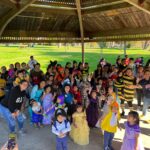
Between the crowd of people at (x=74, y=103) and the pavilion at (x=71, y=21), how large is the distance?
252 cm

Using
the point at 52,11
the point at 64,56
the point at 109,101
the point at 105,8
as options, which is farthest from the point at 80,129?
the point at 64,56

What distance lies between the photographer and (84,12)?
12969 mm

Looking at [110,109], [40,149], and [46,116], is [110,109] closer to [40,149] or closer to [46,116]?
[40,149]

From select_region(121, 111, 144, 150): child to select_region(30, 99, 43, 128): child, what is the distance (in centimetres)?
273

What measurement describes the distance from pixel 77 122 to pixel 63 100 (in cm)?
79

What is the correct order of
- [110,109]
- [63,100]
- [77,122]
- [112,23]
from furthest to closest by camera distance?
[112,23], [63,100], [77,122], [110,109]

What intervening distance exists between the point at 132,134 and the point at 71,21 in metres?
9.79

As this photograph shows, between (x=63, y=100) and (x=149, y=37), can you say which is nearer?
(x=63, y=100)

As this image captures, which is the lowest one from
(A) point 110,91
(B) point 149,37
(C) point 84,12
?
(A) point 110,91

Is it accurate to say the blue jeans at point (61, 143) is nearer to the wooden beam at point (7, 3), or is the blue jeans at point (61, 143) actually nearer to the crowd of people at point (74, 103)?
the crowd of people at point (74, 103)

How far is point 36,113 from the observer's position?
24.4 feet

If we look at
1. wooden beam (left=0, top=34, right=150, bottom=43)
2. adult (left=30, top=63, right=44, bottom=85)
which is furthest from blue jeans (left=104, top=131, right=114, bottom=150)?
wooden beam (left=0, top=34, right=150, bottom=43)

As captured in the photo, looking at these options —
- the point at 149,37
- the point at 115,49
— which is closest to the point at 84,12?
the point at 149,37

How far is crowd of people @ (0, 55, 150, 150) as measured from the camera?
18.4 feet
